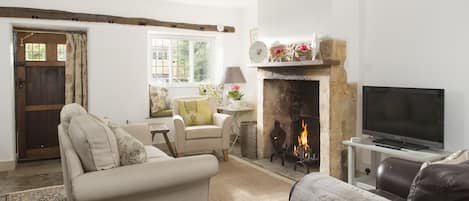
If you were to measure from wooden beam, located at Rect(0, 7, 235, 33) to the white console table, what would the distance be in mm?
3503

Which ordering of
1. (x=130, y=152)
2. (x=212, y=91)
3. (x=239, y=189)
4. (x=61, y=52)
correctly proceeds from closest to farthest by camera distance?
(x=130, y=152) < (x=239, y=189) < (x=61, y=52) < (x=212, y=91)

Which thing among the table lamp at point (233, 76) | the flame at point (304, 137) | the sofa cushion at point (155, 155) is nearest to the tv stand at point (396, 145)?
the flame at point (304, 137)

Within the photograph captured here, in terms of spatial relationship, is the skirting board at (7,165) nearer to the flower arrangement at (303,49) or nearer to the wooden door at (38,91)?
the wooden door at (38,91)

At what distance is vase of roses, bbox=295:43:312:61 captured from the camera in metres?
4.40

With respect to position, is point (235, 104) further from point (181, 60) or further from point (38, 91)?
point (38, 91)

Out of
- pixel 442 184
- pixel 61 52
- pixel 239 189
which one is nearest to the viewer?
pixel 442 184

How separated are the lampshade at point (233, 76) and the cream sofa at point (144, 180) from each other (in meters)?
3.64

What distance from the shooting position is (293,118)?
17.5 feet

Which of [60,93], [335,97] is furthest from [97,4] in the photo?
[335,97]

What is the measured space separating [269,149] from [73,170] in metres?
3.39

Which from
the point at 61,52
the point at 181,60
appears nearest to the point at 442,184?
the point at 61,52

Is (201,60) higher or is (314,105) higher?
(201,60)

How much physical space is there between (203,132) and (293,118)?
50.2 inches

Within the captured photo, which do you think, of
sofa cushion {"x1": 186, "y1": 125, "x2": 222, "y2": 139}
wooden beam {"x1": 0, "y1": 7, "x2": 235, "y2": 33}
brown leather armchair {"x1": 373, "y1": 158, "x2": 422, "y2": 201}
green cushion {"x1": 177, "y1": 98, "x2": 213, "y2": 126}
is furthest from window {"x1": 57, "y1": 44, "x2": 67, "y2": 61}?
brown leather armchair {"x1": 373, "y1": 158, "x2": 422, "y2": 201}
